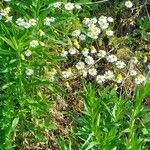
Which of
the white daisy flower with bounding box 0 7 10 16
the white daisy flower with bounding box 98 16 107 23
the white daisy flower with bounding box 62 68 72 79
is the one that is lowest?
the white daisy flower with bounding box 62 68 72 79

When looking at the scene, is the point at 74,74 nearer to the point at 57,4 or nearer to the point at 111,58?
the point at 111,58

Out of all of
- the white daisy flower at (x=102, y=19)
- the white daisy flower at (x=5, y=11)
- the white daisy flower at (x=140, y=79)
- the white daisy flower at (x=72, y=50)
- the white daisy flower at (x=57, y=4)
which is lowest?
the white daisy flower at (x=140, y=79)

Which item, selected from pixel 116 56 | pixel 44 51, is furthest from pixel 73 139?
pixel 116 56

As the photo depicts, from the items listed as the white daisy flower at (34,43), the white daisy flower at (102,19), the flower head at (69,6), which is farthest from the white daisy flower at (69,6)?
the white daisy flower at (34,43)

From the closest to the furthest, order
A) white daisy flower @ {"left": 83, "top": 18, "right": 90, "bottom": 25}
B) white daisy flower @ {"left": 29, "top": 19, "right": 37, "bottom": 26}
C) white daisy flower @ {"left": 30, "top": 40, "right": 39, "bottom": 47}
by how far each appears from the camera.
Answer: white daisy flower @ {"left": 30, "top": 40, "right": 39, "bottom": 47} → white daisy flower @ {"left": 29, "top": 19, "right": 37, "bottom": 26} → white daisy flower @ {"left": 83, "top": 18, "right": 90, "bottom": 25}

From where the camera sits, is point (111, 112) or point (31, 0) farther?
point (31, 0)

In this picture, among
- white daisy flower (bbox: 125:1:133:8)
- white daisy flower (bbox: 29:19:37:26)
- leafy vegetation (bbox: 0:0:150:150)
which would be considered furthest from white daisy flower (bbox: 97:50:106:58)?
white daisy flower (bbox: 29:19:37:26)

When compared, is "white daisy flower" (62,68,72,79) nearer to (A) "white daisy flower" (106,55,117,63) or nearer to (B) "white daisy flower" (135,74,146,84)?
(A) "white daisy flower" (106,55,117,63)

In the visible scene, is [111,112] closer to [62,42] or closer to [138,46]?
[62,42]

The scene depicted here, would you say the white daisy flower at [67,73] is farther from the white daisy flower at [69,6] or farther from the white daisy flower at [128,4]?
the white daisy flower at [128,4]

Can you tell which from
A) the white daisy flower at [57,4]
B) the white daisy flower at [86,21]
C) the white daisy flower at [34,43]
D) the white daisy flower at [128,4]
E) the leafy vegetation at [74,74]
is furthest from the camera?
the white daisy flower at [128,4]

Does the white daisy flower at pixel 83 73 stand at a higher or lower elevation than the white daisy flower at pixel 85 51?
lower
